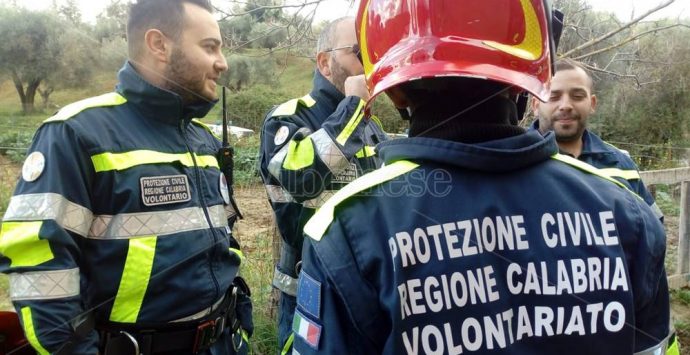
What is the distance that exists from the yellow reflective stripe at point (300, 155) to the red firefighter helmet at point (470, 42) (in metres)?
1.03

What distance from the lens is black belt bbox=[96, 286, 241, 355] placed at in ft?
5.81

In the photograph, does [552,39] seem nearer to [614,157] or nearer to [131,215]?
[131,215]

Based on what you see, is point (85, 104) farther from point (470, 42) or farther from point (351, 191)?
point (470, 42)

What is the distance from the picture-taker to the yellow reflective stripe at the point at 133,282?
5.81 feet

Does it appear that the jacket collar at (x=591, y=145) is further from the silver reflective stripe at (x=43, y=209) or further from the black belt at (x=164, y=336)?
the silver reflective stripe at (x=43, y=209)

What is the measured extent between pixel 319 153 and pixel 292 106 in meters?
0.55

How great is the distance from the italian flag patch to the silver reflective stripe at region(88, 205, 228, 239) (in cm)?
104

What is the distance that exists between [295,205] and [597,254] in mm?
1709

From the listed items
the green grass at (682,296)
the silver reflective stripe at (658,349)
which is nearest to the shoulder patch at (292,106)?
the silver reflective stripe at (658,349)

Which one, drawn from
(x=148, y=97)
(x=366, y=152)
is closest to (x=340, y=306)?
(x=148, y=97)

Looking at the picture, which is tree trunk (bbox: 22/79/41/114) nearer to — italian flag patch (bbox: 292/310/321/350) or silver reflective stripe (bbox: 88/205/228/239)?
silver reflective stripe (bbox: 88/205/228/239)

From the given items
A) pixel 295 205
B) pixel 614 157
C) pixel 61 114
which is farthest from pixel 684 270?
pixel 61 114

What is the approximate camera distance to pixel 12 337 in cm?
185

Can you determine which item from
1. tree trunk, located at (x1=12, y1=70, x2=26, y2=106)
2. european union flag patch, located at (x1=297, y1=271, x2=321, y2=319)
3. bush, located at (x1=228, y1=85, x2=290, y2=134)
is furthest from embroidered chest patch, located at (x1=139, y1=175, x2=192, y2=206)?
bush, located at (x1=228, y1=85, x2=290, y2=134)
